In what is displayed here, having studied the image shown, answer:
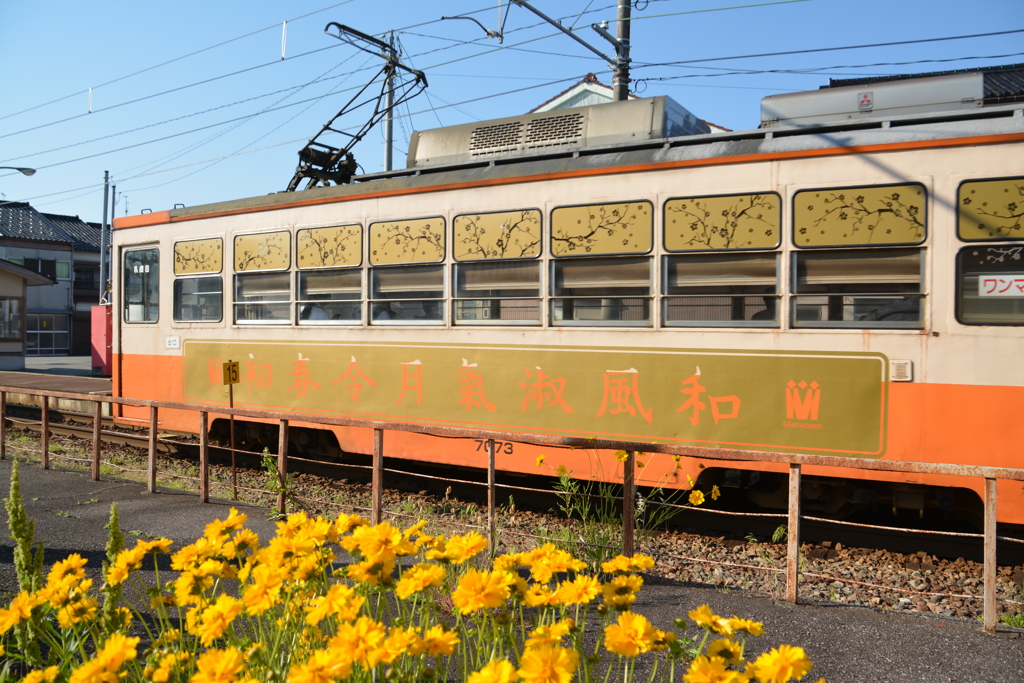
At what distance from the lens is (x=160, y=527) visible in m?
5.56

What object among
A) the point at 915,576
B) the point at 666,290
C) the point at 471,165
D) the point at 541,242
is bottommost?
the point at 915,576

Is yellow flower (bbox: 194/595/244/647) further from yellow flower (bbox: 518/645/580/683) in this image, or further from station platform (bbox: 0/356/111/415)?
station platform (bbox: 0/356/111/415)

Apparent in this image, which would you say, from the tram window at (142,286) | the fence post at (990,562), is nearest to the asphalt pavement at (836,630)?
the fence post at (990,562)

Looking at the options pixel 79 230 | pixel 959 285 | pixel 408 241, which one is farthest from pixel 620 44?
pixel 79 230

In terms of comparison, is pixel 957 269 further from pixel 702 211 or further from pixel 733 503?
pixel 733 503

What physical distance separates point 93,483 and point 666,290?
5.77 m

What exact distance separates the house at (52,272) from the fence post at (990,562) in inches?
1721

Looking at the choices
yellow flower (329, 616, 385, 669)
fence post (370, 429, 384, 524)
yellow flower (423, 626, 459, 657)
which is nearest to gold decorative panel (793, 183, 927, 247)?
fence post (370, 429, 384, 524)

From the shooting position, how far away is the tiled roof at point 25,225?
4022 centimetres

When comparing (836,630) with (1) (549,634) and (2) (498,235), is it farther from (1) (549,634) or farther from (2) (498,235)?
(2) (498,235)

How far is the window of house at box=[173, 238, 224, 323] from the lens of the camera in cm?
899

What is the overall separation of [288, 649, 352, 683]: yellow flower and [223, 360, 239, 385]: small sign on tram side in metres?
7.20

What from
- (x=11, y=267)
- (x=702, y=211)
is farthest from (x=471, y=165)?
(x=11, y=267)

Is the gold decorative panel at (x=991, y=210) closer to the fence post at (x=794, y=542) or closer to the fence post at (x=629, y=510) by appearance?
the fence post at (x=794, y=542)
